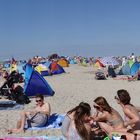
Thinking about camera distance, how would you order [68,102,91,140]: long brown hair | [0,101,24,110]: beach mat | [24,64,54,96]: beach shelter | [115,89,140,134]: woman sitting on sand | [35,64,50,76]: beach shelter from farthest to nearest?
[35,64,50,76]: beach shelter, [24,64,54,96]: beach shelter, [0,101,24,110]: beach mat, [115,89,140,134]: woman sitting on sand, [68,102,91,140]: long brown hair

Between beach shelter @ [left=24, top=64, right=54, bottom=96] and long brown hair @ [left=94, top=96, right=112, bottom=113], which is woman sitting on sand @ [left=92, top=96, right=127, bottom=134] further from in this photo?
beach shelter @ [left=24, top=64, right=54, bottom=96]

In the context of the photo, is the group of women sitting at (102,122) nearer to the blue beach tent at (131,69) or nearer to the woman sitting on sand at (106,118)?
the woman sitting on sand at (106,118)

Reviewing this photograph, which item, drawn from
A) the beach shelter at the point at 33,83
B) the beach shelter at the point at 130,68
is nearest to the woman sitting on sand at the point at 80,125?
the beach shelter at the point at 33,83

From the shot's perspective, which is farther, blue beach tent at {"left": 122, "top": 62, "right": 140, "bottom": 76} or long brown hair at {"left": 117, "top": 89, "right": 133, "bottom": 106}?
blue beach tent at {"left": 122, "top": 62, "right": 140, "bottom": 76}

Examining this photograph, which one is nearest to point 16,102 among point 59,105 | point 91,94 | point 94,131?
point 59,105

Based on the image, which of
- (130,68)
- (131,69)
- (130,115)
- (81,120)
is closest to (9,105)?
(130,115)

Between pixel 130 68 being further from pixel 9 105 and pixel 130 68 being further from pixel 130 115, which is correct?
pixel 130 115

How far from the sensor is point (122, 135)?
5.88 m

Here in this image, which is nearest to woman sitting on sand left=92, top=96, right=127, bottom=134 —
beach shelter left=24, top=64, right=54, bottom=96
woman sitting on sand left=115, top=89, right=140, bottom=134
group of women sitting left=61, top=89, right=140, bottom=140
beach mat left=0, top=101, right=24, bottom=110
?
group of women sitting left=61, top=89, right=140, bottom=140

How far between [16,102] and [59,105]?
4.61 feet

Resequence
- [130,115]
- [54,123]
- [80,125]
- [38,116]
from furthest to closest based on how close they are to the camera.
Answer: [54,123] < [38,116] < [130,115] < [80,125]

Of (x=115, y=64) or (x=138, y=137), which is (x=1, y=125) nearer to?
(x=138, y=137)

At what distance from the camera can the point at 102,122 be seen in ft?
21.5

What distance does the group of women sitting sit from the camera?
5555 millimetres
